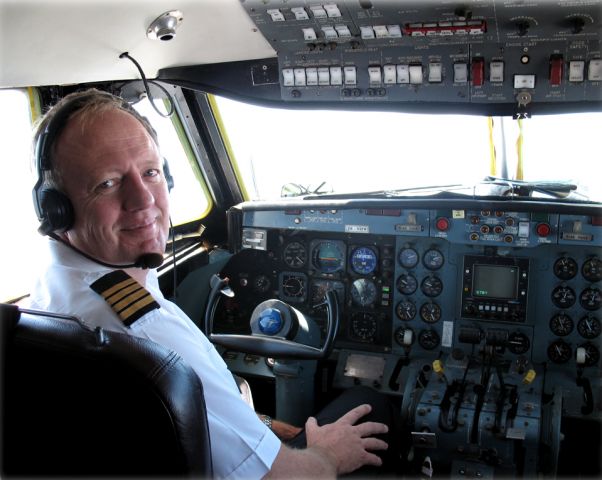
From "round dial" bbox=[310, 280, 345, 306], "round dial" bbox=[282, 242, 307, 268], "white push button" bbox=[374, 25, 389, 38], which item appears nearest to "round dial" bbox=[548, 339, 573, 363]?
"round dial" bbox=[310, 280, 345, 306]

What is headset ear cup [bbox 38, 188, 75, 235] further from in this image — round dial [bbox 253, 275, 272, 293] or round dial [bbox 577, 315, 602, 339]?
round dial [bbox 577, 315, 602, 339]

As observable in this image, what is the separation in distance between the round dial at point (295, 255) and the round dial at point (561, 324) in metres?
1.30

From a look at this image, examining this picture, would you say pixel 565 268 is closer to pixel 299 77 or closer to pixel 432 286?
pixel 432 286

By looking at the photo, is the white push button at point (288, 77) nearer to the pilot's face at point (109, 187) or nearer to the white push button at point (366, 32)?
the white push button at point (366, 32)

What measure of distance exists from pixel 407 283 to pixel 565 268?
2.52ft

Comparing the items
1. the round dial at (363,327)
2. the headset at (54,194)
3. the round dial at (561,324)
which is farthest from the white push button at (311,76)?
the round dial at (561,324)

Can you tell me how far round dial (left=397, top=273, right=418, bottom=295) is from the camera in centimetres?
328

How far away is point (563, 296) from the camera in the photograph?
120 inches

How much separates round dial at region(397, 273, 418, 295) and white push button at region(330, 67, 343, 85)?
109cm

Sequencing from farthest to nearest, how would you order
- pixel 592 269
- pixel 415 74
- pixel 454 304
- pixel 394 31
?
pixel 454 304 < pixel 592 269 < pixel 415 74 < pixel 394 31

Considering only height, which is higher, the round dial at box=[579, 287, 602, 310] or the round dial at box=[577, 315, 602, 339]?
the round dial at box=[579, 287, 602, 310]

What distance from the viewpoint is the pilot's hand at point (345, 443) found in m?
1.77

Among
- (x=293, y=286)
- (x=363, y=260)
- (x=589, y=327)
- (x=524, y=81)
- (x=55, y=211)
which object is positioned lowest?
(x=589, y=327)

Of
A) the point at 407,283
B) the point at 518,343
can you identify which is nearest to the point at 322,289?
the point at 407,283
